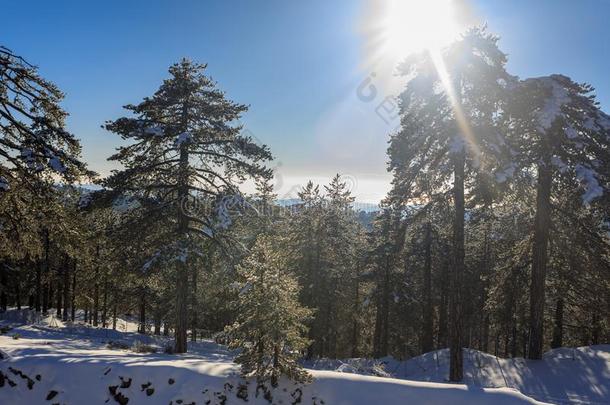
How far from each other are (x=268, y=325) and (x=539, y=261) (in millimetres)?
13303

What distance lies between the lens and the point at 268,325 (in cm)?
1037

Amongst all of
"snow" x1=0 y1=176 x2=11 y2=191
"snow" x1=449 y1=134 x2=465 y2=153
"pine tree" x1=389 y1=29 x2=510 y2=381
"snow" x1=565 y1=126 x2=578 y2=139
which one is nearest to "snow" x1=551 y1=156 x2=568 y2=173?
"snow" x1=565 y1=126 x2=578 y2=139

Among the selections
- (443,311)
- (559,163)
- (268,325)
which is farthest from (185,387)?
(443,311)

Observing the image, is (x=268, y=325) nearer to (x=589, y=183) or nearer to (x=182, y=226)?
(x=182, y=226)

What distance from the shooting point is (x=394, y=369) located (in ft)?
69.3

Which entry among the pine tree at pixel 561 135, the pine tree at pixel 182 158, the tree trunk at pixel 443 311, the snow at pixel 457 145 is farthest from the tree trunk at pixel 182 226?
the tree trunk at pixel 443 311

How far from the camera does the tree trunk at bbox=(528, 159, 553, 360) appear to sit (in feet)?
57.9

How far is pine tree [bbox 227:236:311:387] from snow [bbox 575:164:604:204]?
37.7ft

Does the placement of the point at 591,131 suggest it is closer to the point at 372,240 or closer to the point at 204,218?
the point at 204,218

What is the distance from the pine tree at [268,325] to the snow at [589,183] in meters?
11.5

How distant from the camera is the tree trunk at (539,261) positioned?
17656 millimetres

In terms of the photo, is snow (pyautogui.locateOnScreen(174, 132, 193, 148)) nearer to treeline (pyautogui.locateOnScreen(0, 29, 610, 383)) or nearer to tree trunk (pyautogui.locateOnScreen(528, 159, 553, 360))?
treeline (pyautogui.locateOnScreen(0, 29, 610, 383))

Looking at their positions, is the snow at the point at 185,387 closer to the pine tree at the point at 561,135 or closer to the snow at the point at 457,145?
the snow at the point at 457,145

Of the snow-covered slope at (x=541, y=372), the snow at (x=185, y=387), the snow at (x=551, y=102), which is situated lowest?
the snow-covered slope at (x=541, y=372)
